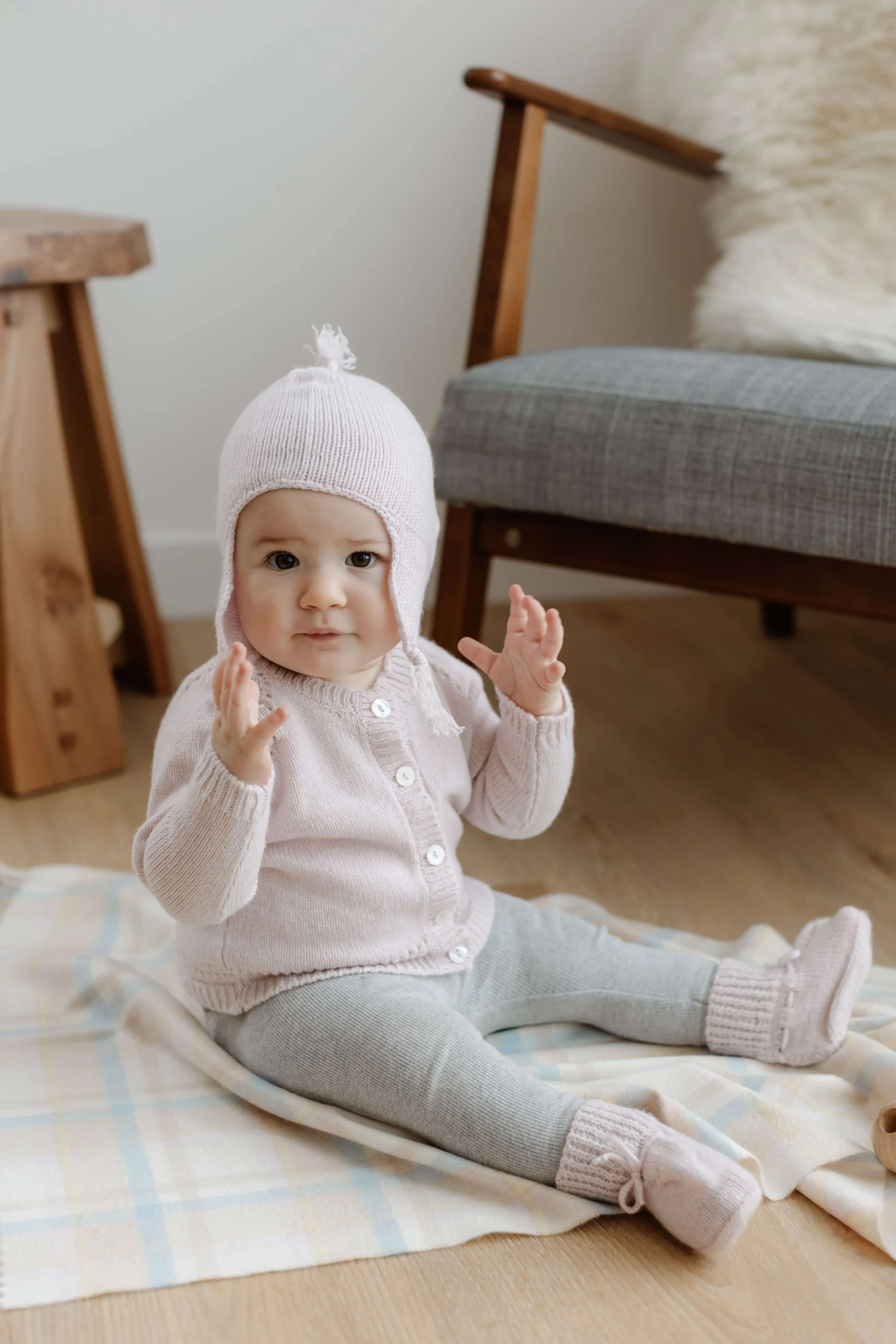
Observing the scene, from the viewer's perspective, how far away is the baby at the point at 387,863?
789mm

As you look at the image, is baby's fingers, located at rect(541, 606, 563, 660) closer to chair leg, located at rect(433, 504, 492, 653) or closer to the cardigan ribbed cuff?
the cardigan ribbed cuff

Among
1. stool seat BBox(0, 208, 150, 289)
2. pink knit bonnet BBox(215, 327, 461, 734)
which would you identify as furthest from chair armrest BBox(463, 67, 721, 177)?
pink knit bonnet BBox(215, 327, 461, 734)

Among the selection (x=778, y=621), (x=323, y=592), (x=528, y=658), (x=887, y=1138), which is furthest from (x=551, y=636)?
(x=778, y=621)

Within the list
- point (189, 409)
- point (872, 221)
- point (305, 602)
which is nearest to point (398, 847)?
point (305, 602)

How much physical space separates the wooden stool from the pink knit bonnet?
1.74ft

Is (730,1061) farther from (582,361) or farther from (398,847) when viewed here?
(582,361)

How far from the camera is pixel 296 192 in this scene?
68.2 inches

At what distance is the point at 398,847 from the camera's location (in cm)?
90

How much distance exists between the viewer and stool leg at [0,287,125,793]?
1310 millimetres

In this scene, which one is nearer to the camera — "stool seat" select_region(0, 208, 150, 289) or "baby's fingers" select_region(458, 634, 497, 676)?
"baby's fingers" select_region(458, 634, 497, 676)

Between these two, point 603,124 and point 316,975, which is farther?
point 603,124

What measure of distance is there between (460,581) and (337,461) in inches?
18.6

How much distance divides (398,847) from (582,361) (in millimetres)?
519

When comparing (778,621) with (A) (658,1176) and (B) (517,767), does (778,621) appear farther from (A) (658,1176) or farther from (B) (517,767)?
(A) (658,1176)
